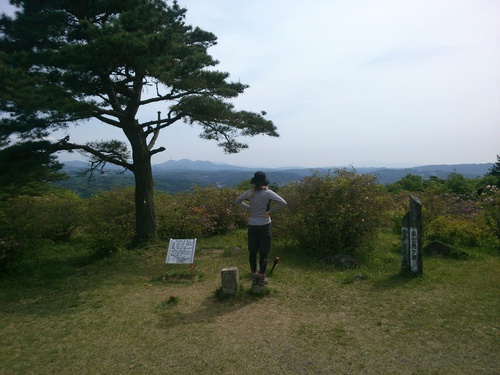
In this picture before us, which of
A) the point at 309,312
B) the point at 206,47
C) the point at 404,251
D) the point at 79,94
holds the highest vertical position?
the point at 206,47

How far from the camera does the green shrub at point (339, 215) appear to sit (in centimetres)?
736

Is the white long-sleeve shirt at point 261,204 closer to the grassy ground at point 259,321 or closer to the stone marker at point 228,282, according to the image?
the stone marker at point 228,282

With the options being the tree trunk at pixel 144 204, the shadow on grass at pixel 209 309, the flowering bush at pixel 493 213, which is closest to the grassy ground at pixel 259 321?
the shadow on grass at pixel 209 309

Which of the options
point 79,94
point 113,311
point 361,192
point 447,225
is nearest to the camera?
point 113,311

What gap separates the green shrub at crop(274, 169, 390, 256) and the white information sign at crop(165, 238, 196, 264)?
2.63 metres

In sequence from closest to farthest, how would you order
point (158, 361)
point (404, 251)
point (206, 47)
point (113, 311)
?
point (158, 361)
point (113, 311)
point (404, 251)
point (206, 47)

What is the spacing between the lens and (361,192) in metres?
7.54

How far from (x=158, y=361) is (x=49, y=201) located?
26.6ft

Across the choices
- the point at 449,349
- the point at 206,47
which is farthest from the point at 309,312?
the point at 206,47

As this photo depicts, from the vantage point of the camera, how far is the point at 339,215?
7254 millimetres

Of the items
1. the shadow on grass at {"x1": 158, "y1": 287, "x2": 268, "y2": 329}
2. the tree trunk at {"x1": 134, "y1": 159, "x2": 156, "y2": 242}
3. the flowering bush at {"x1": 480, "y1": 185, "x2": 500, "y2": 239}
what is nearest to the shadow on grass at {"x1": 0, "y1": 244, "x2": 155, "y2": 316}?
the tree trunk at {"x1": 134, "y1": 159, "x2": 156, "y2": 242}

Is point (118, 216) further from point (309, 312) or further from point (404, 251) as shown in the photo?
point (404, 251)

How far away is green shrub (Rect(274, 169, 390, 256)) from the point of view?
290 inches

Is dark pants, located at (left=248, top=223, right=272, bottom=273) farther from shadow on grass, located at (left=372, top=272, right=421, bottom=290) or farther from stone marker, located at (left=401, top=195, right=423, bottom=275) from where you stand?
stone marker, located at (left=401, top=195, right=423, bottom=275)
